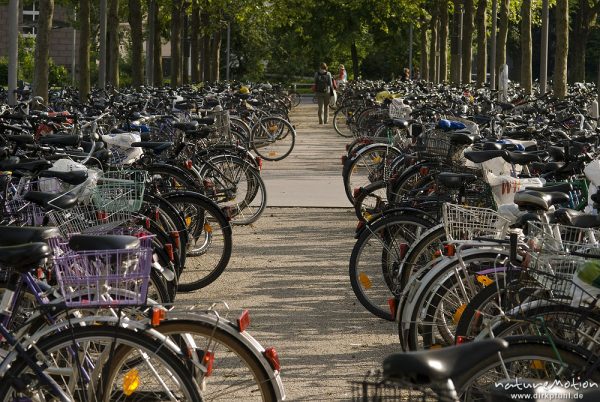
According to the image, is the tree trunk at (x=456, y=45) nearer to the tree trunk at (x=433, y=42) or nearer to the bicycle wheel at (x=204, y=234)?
the tree trunk at (x=433, y=42)

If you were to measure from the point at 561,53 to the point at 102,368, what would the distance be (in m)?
20.0

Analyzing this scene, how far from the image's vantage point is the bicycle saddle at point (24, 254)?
13.9 ft

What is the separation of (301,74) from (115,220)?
64068 mm

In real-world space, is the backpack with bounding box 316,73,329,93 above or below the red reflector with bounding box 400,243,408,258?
above

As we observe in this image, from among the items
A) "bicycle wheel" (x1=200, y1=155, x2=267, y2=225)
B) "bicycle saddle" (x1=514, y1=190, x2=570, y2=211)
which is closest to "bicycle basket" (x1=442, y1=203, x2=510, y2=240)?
"bicycle saddle" (x1=514, y1=190, x2=570, y2=211)

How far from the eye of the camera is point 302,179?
55.0ft

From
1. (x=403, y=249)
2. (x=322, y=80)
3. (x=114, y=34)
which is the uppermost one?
(x=114, y=34)

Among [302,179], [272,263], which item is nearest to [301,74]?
[302,179]

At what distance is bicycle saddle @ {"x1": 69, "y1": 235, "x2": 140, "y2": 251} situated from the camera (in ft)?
14.4

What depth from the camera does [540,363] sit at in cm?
391

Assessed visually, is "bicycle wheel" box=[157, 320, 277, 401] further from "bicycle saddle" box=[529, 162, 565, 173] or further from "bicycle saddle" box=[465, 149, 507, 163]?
"bicycle saddle" box=[529, 162, 565, 173]

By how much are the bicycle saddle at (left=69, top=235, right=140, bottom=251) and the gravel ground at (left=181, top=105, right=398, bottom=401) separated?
114 centimetres

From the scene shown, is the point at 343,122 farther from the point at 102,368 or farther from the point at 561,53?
the point at 102,368

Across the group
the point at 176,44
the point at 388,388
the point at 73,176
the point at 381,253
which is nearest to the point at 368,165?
the point at 381,253
